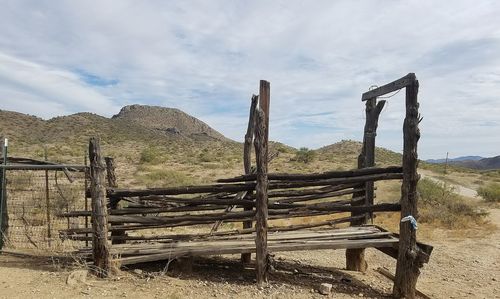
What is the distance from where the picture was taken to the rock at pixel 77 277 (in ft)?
17.4

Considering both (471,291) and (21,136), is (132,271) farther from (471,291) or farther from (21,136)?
(21,136)

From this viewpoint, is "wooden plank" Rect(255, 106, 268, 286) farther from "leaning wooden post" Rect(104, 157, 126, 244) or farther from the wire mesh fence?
the wire mesh fence

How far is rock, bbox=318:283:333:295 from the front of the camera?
5.76 metres

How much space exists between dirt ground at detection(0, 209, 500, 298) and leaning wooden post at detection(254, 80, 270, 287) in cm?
34

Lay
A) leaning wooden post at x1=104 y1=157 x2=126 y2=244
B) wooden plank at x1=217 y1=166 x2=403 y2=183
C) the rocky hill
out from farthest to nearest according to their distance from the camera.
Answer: the rocky hill < leaning wooden post at x1=104 y1=157 x2=126 y2=244 < wooden plank at x1=217 y1=166 x2=403 y2=183

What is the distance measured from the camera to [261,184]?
580 cm

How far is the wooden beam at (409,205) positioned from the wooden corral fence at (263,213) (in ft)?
0.04

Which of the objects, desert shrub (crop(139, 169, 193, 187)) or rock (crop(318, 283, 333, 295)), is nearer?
rock (crop(318, 283, 333, 295))

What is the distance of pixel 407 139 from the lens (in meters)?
5.77

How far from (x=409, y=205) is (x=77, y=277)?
4.29 metres

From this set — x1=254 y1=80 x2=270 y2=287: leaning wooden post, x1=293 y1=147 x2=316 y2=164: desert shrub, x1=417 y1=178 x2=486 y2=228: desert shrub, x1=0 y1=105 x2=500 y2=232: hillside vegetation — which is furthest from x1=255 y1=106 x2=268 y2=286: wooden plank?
x1=293 y1=147 x2=316 y2=164: desert shrub

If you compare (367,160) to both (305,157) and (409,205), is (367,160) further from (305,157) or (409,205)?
(305,157)

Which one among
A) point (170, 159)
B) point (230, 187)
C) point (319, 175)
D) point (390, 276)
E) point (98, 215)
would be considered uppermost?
point (170, 159)

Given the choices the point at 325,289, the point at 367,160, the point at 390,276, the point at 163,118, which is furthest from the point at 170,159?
the point at 163,118
